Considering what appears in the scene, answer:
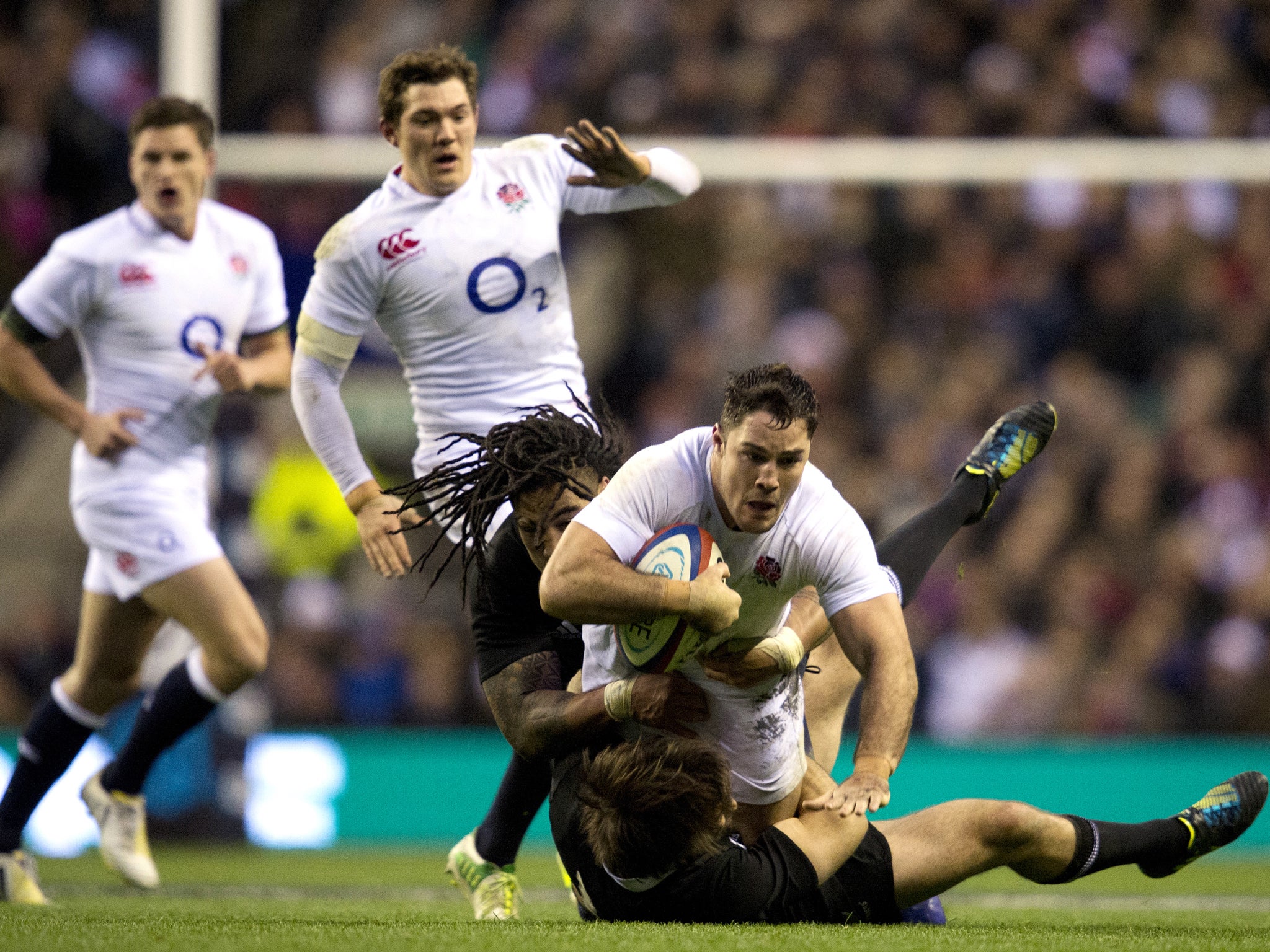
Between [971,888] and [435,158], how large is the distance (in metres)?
3.51

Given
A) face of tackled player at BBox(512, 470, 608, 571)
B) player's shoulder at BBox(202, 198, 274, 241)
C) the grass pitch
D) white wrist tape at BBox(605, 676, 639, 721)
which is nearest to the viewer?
the grass pitch

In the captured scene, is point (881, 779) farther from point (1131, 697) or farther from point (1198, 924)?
point (1131, 697)

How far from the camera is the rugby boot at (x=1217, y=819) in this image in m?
4.62

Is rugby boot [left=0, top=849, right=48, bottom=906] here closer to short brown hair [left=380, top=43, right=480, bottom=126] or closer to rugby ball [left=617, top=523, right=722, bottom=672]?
rugby ball [left=617, top=523, right=722, bottom=672]

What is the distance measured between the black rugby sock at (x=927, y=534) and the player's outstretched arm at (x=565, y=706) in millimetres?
1192

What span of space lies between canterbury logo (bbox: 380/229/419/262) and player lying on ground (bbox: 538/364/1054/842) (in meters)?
1.38

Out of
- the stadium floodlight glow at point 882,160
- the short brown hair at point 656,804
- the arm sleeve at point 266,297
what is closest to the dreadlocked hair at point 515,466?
the short brown hair at point 656,804

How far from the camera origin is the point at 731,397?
13.4 ft

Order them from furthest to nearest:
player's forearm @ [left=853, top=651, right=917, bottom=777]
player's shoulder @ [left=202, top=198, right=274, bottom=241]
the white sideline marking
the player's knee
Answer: player's shoulder @ [left=202, top=198, right=274, bottom=241]
the white sideline marking
the player's knee
player's forearm @ [left=853, top=651, right=917, bottom=777]

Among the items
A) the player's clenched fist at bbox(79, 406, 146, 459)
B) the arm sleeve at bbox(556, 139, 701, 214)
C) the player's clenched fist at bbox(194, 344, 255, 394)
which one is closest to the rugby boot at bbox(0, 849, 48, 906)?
the player's clenched fist at bbox(79, 406, 146, 459)

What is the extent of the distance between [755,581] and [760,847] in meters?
0.66

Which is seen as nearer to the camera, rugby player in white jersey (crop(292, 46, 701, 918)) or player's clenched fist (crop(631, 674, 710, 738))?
player's clenched fist (crop(631, 674, 710, 738))

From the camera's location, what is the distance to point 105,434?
19.7 feet

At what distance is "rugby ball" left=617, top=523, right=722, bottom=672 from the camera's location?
3.98m
